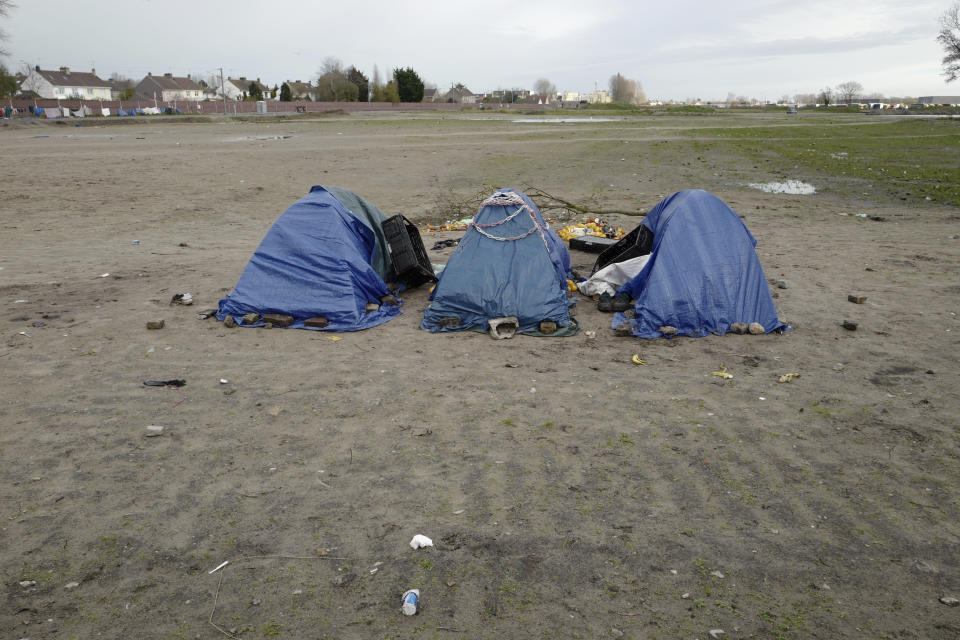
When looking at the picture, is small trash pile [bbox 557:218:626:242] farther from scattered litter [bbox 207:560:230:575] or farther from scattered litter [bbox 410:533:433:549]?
scattered litter [bbox 207:560:230:575]

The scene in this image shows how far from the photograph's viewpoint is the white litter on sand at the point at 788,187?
15.0 meters

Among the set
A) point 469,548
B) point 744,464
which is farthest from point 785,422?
point 469,548

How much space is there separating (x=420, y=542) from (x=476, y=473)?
0.77 metres

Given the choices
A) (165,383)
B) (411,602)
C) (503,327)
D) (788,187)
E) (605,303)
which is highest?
(788,187)

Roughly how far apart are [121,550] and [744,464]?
12.9ft

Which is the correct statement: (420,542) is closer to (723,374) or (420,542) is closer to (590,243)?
(723,374)

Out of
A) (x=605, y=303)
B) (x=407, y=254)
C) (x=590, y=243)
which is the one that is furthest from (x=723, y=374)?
(x=590, y=243)

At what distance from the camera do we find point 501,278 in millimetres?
6746

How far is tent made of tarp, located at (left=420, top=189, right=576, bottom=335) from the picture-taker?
21.7ft

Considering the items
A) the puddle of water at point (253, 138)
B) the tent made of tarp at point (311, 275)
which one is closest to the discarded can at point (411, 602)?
the tent made of tarp at point (311, 275)

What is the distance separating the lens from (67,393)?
499cm

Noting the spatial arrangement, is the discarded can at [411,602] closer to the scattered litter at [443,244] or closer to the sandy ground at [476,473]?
the sandy ground at [476,473]

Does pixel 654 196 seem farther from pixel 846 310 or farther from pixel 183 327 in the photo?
pixel 183 327

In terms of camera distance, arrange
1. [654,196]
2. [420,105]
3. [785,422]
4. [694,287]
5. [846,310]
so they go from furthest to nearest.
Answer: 1. [420,105]
2. [654,196]
3. [846,310]
4. [694,287]
5. [785,422]
